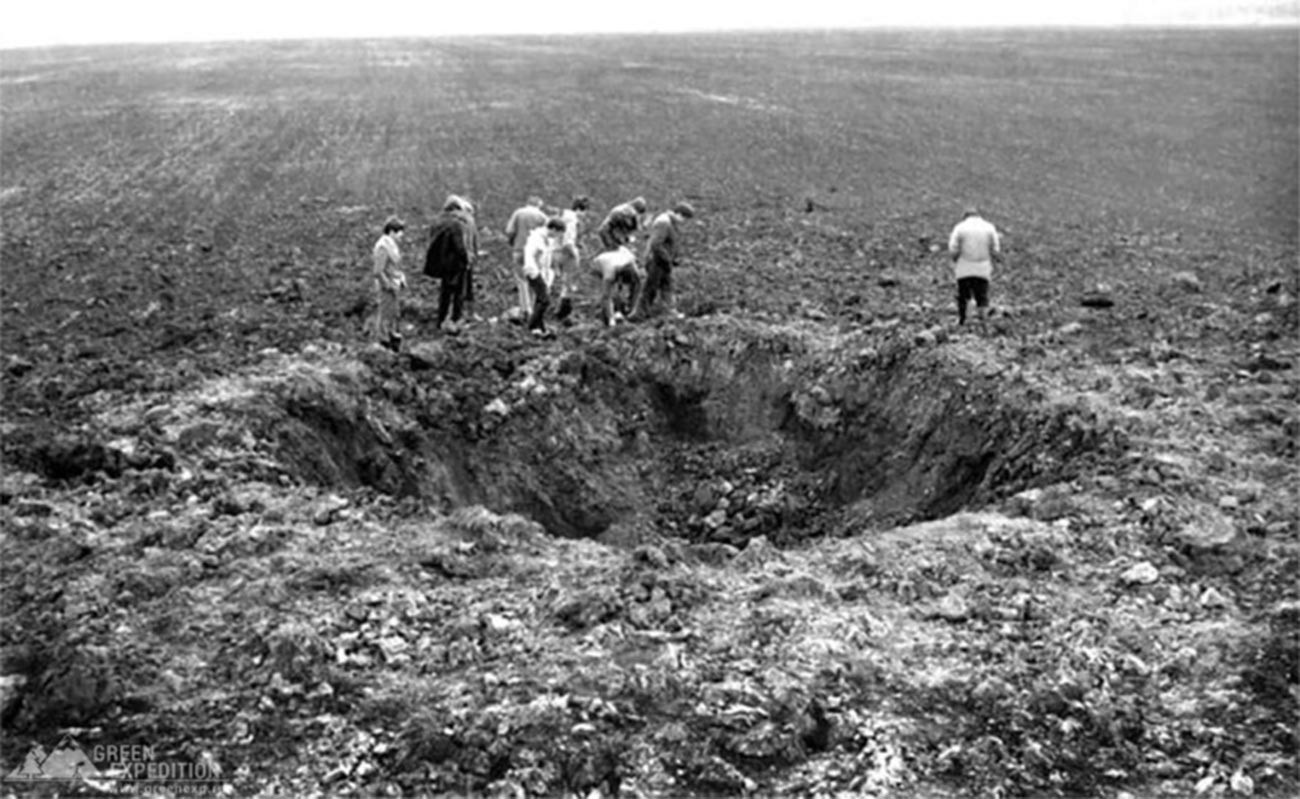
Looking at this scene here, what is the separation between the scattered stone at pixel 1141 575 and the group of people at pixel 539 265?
7015mm

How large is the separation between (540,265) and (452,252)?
38.5 inches

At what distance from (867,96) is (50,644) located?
1471 inches

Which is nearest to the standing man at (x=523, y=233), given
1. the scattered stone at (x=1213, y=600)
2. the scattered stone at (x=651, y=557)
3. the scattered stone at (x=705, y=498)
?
the scattered stone at (x=705, y=498)

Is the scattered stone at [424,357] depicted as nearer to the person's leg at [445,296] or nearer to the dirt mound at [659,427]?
the dirt mound at [659,427]

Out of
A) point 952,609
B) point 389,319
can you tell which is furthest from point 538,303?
point 952,609

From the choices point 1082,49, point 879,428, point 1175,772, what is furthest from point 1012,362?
point 1082,49

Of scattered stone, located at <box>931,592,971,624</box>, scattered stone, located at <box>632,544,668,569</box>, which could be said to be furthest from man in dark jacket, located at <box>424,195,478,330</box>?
scattered stone, located at <box>931,592,971,624</box>

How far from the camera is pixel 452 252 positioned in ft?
45.1

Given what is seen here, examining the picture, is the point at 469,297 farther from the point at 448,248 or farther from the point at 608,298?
the point at 608,298

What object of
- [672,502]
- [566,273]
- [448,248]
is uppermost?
[448,248]

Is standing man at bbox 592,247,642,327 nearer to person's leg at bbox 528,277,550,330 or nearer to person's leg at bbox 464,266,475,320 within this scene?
person's leg at bbox 528,277,550,330

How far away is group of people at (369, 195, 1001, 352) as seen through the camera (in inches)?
533

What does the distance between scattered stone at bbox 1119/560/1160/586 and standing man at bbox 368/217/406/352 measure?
7465mm

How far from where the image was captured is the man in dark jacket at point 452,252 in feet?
45.0
